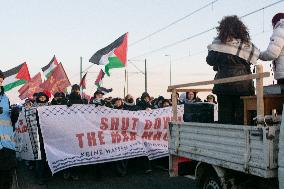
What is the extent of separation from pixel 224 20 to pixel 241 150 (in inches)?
77.7

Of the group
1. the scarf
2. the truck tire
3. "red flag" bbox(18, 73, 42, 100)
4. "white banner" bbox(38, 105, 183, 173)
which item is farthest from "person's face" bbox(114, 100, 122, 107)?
"red flag" bbox(18, 73, 42, 100)

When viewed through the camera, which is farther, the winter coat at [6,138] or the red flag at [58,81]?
the red flag at [58,81]

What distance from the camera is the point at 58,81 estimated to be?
18.3 meters

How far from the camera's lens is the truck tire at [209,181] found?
18.9ft

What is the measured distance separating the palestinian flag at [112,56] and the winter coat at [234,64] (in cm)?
688

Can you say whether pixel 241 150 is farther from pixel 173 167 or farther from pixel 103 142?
pixel 103 142

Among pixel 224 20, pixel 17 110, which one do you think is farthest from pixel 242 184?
pixel 17 110

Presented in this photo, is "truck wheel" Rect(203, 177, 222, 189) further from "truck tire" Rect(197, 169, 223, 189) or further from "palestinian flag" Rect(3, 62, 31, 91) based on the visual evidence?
"palestinian flag" Rect(3, 62, 31, 91)

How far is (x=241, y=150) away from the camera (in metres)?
4.95

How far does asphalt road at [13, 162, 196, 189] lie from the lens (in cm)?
813

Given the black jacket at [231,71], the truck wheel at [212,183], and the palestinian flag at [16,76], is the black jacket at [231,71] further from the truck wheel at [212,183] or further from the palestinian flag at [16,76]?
the palestinian flag at [16,76]

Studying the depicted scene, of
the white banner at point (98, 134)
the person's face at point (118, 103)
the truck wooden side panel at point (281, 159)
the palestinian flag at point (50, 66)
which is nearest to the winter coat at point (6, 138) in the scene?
the white banner at point (98, 134)

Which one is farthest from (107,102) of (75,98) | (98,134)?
(98,134)

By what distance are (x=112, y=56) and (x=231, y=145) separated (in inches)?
320
